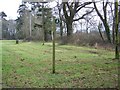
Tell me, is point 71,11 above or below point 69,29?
above

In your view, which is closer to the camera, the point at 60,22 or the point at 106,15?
the point at 106,15

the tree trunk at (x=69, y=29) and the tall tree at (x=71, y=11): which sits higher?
the tall tree at (x=71, y=11)

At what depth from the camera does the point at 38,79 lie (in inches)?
232

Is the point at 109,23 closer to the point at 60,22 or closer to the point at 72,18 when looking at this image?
the point at 72,18

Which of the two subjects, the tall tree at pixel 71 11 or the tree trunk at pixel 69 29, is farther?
the tree trunk at pixel 69 29

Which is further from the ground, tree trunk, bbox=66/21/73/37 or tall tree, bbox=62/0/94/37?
tall tree, bbox=62/0/94/37


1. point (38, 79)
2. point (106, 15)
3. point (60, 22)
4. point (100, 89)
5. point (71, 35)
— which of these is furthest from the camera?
point (60, 22)

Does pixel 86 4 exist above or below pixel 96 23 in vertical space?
above

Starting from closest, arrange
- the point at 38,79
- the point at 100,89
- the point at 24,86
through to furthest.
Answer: the point at 100,89 → the point at 24,86 → the point at 38,79

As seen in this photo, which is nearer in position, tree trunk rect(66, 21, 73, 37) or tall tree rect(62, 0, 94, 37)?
tall tree rect(62, 0, 94, 37)

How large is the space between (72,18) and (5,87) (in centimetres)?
1881

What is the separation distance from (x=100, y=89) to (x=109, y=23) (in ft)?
→ 59.4

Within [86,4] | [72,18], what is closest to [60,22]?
[72,18]

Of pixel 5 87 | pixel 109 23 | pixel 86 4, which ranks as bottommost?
pixel 5 87
